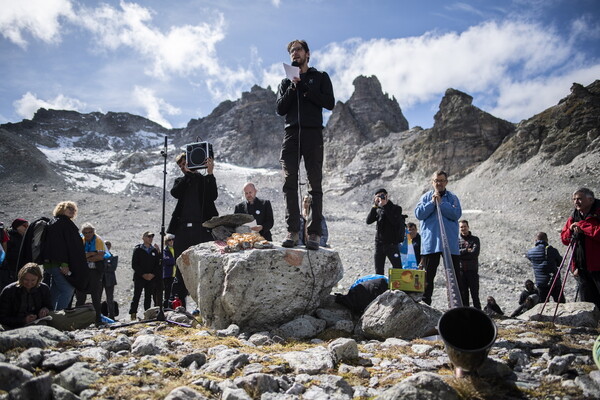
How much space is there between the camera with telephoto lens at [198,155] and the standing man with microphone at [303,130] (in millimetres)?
1563

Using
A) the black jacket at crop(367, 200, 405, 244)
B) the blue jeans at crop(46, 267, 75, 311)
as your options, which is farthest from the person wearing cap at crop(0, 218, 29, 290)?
the black jacket at crop(367, 200, 405, 244)

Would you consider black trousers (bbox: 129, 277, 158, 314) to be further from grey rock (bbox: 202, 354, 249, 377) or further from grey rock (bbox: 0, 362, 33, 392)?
grey rock (bbox: 0, 362, 33, 392)

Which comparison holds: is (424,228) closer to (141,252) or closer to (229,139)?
(141,252)

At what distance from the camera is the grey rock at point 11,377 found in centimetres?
284

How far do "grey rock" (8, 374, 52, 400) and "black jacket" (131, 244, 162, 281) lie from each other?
7.17 meters

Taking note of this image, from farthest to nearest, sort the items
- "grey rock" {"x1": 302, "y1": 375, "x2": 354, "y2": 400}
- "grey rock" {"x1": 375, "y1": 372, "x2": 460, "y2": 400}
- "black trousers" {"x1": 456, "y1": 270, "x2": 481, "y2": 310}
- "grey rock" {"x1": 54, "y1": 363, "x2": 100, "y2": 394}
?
1. "black trousers" {"x1": 456, "y1": 270, "x2": 481, "y2": 310}
2. "grey rock" {"x1": 54, "y1": 363, "x2": 100, "y2": 394}
3. "grey rock" {"x1": 302, "y1": 375, "x2": 354, "y2": 400}
4. "grey rock" {"x1": 375, "y1": 372, "x2": 460, "y2": 400}

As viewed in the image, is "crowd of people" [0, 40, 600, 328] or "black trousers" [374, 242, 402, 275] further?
"black trousers" [374, 242, 402, 275]

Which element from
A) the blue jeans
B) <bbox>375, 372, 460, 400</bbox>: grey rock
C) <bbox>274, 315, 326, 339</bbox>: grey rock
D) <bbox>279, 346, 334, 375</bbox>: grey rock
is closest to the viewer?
<bbox>375, 372, 460, 400</bbox>: grey rock

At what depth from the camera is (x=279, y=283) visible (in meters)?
5.67

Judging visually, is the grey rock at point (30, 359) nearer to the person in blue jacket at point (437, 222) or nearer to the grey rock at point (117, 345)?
the grey rock at point (117, 345)

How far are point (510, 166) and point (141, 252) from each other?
55019 millimetres

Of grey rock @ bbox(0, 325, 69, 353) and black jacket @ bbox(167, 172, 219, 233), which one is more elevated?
black jacket @ bbox(167, 172, 219, 233)

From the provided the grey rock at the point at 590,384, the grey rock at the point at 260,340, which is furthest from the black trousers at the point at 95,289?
the grey rock at the point at 590,384

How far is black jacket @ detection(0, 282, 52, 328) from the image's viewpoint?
5246 millimetres
